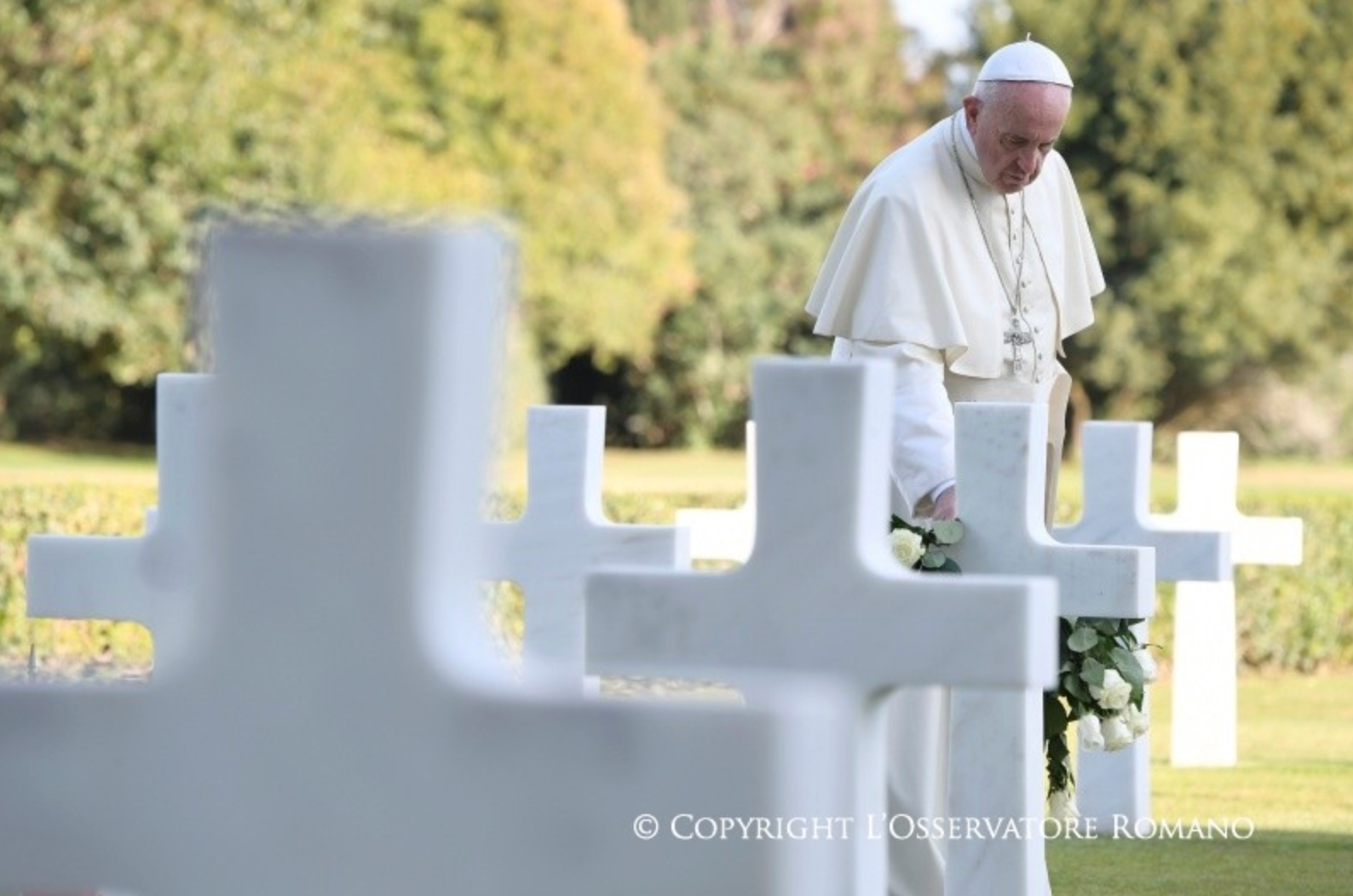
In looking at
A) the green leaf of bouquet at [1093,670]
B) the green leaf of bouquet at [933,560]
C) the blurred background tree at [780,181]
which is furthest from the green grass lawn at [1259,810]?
the blurred background tree at [780,181]

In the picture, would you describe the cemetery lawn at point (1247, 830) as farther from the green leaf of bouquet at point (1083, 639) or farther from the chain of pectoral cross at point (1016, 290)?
the chain of pectoral cross at point (1016, 290)

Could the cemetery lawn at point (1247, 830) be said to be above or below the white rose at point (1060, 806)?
below

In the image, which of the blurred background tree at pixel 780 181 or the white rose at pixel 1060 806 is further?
the blurred background tree at pixel 780 181

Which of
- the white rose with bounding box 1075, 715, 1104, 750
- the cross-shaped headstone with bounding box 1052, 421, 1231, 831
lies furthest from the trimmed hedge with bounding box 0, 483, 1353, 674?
the white rose with bounding box 1075, 715, 1104, 750

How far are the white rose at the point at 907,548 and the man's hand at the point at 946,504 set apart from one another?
0.34 metres

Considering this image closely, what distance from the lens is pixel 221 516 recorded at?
2.26 m

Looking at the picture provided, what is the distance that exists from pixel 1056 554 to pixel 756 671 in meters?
3.05

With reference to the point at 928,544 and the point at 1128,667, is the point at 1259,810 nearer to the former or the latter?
the point at 1128,667

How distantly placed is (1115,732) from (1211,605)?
148 inches

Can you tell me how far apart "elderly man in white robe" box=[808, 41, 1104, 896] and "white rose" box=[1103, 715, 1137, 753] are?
0.39 m

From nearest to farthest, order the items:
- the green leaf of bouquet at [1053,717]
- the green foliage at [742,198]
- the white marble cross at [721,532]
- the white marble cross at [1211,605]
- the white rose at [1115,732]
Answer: the white rose at [1115,732] → the green leaf of bouquet at [1053,717] → the white marble cross at [721,532] → the white marble cross at [1211,605] → the green foliage at [742,198]

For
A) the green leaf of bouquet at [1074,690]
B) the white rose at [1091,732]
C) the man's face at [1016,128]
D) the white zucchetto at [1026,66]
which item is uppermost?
the white zucchetto at [1026,66]

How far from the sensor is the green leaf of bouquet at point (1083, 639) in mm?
6223

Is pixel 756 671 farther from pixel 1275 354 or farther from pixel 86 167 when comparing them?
pixel 1275 354
